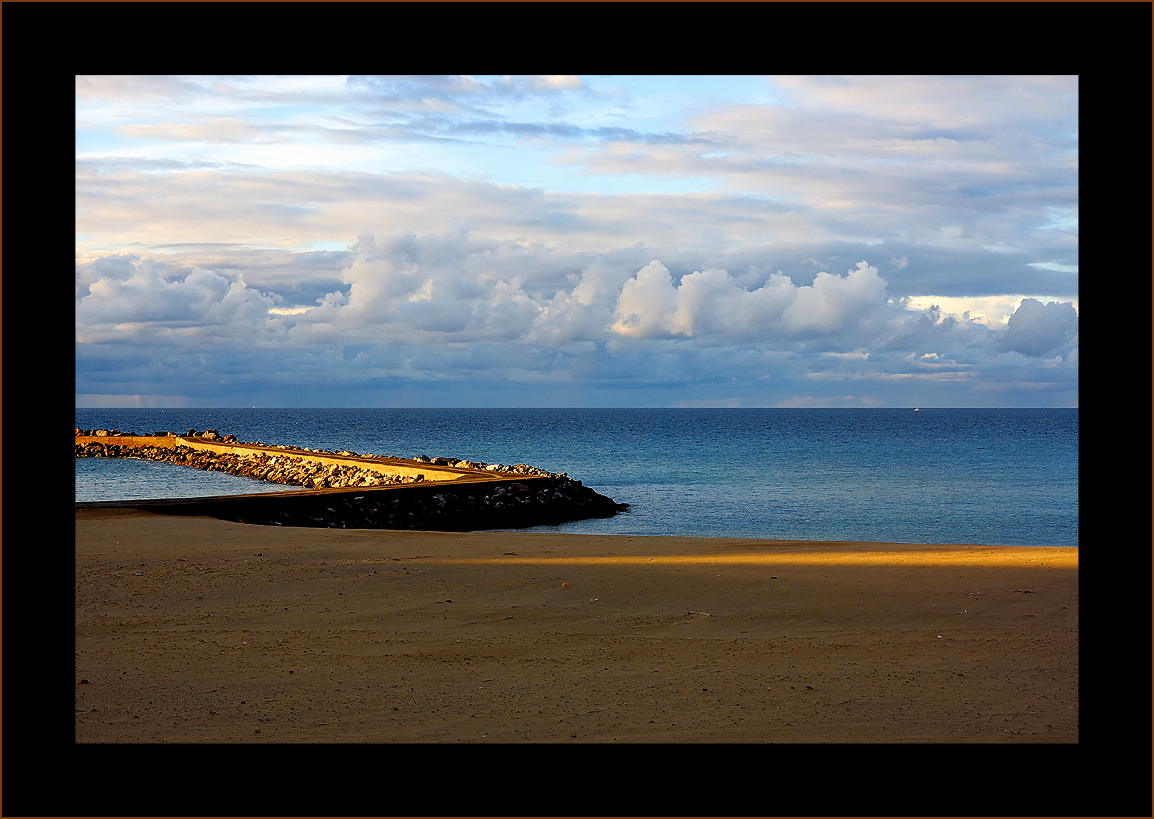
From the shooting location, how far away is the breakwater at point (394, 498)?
19688 millimetres

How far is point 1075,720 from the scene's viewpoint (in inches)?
194

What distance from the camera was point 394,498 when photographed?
23578 millimetres

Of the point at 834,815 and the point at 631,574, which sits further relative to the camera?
the point at 631,574

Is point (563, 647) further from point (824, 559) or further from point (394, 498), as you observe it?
point (394, 498)

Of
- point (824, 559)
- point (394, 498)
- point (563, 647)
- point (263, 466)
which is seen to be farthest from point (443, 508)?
point (263, 466)

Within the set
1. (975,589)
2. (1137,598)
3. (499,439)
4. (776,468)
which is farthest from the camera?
(499,439)

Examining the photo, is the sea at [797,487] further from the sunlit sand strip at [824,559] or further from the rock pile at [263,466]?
the sunlit sand strip at [824,559]

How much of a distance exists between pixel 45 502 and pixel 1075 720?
5.27 metres

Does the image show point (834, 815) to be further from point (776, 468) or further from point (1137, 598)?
point (776, 468)

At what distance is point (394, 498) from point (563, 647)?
681 inches

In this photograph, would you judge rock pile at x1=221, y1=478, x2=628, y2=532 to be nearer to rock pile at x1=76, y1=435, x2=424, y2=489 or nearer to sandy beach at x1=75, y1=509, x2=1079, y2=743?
rock pile at x1=76, y1=435, x2=424, y2=489

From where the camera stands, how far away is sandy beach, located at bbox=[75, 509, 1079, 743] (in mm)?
4891

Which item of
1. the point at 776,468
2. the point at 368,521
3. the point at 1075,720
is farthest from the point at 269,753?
the point at 776,468

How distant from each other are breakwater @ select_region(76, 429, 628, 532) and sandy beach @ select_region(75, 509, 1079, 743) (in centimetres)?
698
